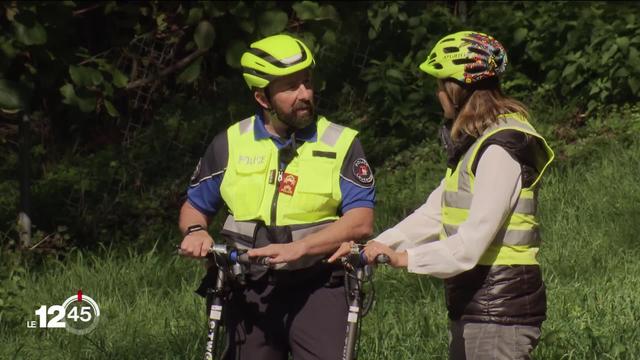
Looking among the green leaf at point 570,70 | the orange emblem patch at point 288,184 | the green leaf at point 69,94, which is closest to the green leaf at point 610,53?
the green leaf at point 570,70

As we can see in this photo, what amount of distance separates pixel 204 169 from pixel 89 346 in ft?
6.58

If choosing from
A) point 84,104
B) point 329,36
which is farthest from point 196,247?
point 329,36

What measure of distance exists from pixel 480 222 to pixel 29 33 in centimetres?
447

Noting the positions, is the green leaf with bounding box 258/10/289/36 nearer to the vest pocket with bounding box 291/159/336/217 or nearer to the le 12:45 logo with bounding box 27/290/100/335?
the le 12:45 logo with bounding box 27/290/100/335

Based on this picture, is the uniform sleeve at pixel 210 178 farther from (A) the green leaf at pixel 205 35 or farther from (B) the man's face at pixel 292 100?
(A) the green leaf at pixel 205 35

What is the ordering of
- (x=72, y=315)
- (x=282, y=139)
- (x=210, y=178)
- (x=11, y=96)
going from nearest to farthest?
(x=282, y=139)
(x=210, y=178)
(x=72, y=315)
(x=11, y=96)

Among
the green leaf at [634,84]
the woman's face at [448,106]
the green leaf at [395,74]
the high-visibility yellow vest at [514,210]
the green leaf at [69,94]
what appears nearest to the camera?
the high-visibility yellow vest at [514,210]

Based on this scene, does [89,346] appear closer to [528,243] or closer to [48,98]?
[528,243]

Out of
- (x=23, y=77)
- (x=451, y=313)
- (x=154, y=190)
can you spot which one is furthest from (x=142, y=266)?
(x=451, y=313)

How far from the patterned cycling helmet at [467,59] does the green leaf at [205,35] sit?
451 centimetres

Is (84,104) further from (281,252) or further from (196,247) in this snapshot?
(281,252)

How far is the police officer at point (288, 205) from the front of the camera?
4.52m

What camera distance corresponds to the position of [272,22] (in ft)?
27.4

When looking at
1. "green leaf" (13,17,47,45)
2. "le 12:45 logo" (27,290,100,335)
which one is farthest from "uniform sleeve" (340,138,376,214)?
"green leaf" (13,17,47,45)
